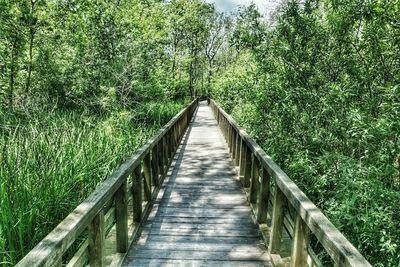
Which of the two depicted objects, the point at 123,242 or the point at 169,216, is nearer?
the point at 123,242

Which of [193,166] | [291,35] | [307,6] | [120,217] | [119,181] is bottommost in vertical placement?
[193,166]

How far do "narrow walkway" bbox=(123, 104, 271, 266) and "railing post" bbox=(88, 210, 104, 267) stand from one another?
25.2 inches

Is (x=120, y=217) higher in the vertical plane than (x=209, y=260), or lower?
higher

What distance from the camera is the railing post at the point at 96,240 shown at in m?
2.43

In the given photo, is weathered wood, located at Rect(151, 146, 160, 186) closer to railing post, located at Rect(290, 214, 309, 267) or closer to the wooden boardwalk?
the wooden boardwalk

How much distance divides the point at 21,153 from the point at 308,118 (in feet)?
12.6

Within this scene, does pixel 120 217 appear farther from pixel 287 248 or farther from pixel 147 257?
pixel 287 248

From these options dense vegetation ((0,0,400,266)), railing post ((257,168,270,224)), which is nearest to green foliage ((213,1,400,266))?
dense vegetation ((0,0,400,266))

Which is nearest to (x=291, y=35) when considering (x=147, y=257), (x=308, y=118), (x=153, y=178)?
(x=308, y=118)

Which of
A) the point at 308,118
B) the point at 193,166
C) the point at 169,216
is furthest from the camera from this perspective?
the point at 193,166

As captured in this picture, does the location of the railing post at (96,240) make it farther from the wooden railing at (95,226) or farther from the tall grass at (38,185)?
the tall grass at (38,185)

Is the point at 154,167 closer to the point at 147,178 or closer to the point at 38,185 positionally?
the point at 147,178

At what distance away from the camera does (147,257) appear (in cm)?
321

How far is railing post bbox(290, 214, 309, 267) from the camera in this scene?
248 cm
